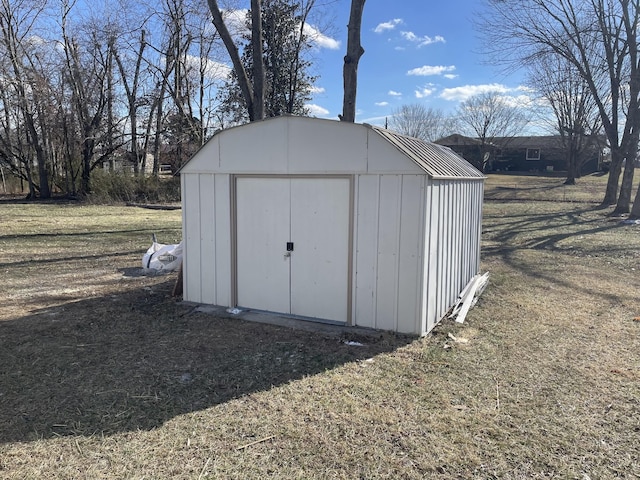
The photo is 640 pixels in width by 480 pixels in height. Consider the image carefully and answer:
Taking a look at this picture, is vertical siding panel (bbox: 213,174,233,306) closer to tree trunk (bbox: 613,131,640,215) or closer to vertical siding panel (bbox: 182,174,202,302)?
vertical siding panel (bbox: 182,174,202,302)

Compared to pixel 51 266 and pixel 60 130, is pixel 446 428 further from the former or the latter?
pixel 60 130

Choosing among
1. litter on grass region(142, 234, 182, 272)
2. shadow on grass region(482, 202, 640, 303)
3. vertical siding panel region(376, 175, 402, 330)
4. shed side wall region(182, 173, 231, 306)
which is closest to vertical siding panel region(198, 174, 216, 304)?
shed side wall region(182, 173, 231, 306)

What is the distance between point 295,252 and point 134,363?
225 cm

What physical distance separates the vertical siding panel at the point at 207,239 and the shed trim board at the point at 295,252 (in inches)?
13.2

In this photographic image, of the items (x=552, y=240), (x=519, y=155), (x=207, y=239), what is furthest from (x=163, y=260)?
(x=519, y=155)

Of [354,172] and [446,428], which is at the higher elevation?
[354,172]

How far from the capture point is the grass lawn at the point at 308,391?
2973 millimetres

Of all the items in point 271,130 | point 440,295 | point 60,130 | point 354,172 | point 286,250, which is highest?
point 60,130

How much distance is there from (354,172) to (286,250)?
1348 mm

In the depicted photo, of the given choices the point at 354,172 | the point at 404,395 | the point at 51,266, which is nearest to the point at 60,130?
the point at 51,266

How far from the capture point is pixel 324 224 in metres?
5.61

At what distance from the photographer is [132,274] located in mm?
8477

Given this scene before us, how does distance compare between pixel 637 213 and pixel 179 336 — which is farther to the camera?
pixel 637 213

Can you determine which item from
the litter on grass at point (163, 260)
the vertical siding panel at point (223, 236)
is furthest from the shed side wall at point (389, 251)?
the litter on grass at point (163, 260)
